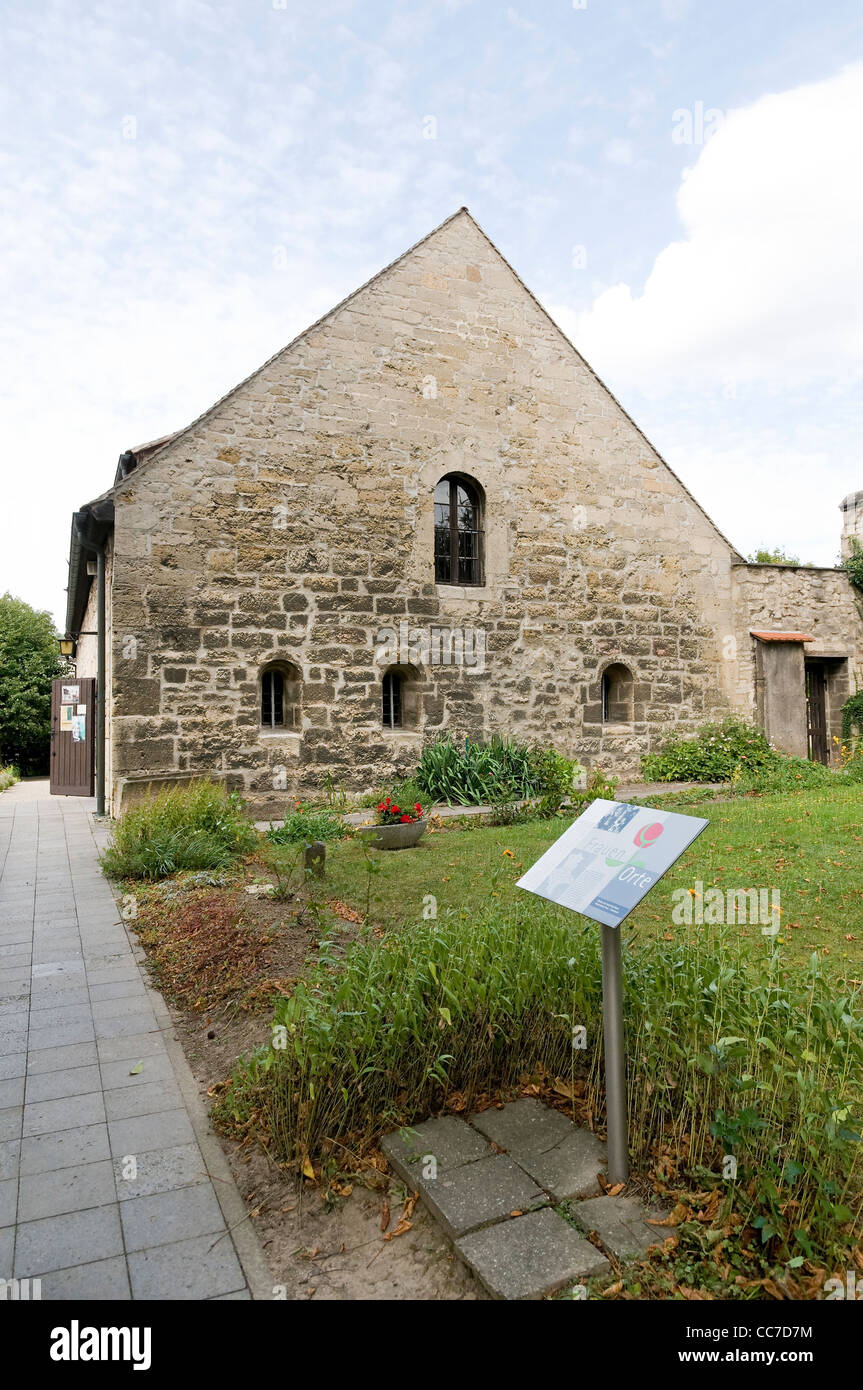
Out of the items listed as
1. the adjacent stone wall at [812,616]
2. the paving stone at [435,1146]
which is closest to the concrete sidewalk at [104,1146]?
the paving stone at [435,1146]

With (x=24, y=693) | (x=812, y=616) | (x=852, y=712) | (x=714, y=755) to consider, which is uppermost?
(x=812, y=616)

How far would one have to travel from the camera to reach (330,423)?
1058 cm

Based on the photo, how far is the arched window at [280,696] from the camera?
34.4 ft

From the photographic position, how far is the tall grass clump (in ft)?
8.28

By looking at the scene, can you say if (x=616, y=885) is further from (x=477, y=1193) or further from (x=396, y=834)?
(x=396, y=834)

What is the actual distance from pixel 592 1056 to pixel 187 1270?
5.72 ft

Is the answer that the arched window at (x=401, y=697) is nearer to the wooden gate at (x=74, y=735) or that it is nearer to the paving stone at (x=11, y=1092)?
the wooden gate at (x=74, y=735)

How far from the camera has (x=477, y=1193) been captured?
104 inches

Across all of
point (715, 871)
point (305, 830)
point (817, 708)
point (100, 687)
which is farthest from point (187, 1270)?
point (817, 708)

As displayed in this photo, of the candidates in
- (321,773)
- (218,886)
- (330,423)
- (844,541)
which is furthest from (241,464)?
(844,541)

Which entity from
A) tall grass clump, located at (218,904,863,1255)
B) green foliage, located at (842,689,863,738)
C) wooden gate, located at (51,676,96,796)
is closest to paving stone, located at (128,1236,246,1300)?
tall grass clump, located at (218,904,863,1255)

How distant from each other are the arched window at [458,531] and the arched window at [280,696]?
2.58 meters

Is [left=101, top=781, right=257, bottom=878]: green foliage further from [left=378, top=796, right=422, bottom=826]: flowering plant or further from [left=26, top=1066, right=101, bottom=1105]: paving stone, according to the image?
[left=26, top=1066, right=101, bottom=1105]: paving stone

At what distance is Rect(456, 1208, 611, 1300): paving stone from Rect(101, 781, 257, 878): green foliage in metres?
5.40
